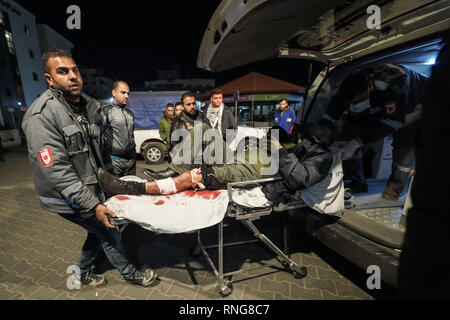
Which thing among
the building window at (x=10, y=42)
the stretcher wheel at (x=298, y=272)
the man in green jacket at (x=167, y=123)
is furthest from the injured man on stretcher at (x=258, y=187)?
the building window at (x=10, y=42)

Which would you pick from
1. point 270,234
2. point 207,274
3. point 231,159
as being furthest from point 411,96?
point 207,274

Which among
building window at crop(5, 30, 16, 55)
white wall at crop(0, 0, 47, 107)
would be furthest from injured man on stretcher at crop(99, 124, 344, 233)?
white wall at crop(0, 0, 47, 107)

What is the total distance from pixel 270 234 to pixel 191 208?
1.95m

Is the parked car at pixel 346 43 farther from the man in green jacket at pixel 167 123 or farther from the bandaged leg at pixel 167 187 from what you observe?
the man in green jacket at pixel 167 123

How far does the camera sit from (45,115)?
177 centimetres

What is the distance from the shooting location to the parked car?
174 cm

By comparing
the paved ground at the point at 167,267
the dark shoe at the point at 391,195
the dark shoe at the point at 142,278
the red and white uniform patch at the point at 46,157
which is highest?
the red and white uniform patch at the point at 46,157

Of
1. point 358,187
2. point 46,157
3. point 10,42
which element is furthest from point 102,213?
point 10,42

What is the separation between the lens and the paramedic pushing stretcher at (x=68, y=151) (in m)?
1.75

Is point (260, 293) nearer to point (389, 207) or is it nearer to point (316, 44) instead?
point (389, 207)

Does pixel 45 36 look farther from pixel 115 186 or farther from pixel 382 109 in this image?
pixel 382 109

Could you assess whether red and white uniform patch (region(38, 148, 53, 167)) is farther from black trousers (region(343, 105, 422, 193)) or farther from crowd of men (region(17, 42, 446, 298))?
black trousers (region(343, 105, 422, 193))

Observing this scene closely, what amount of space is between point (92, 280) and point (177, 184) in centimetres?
151

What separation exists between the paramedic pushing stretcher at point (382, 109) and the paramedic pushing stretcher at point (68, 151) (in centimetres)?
302
